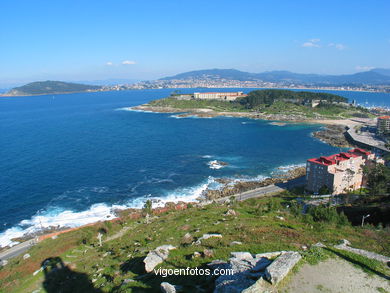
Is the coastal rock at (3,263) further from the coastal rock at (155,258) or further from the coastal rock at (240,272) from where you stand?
the coastal rock at (240,272)

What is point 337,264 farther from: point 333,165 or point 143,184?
point 143,184

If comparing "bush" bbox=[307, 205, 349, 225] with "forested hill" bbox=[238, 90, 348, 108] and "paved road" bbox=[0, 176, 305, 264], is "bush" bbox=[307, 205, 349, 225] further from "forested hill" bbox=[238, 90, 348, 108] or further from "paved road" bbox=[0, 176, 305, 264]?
"forested hill" bbox=[238, 90, 348, 108]

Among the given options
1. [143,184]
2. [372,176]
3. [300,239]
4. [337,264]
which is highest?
[337,264]

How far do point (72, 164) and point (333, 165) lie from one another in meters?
50.3

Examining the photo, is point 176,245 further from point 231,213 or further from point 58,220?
point 58,220

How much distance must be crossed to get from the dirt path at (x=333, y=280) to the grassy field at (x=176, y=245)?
629mm

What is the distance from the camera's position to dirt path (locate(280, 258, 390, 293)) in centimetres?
1061

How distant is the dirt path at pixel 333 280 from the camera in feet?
34.8

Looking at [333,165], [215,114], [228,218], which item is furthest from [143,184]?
[215,114]

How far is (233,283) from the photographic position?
414 inches

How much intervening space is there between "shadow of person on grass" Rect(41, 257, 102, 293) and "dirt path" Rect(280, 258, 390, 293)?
420 inches

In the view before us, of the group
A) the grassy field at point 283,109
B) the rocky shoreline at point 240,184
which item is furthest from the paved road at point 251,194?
the grassy field at point 283,109

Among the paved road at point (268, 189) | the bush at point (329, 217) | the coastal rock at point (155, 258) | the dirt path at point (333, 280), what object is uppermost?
the dirt path at point (333, 280)

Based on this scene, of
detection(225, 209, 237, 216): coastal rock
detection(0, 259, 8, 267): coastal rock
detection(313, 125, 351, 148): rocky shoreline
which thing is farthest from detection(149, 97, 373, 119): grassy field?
detection(0, 259, 8, 267): coastal rock
